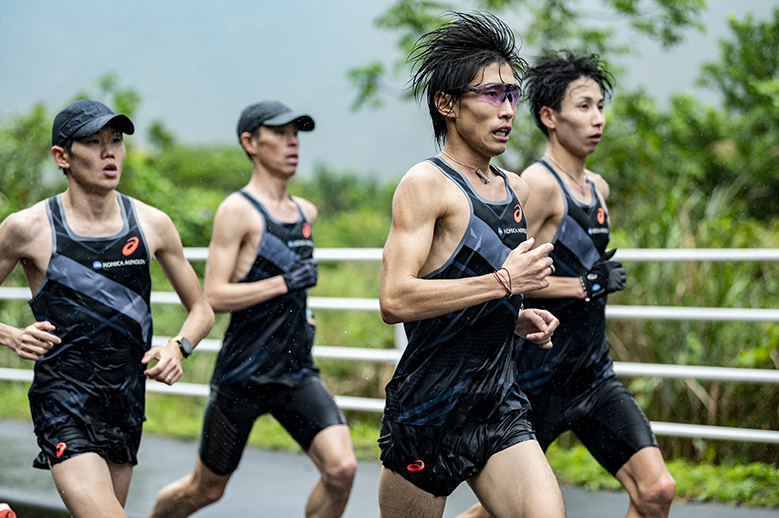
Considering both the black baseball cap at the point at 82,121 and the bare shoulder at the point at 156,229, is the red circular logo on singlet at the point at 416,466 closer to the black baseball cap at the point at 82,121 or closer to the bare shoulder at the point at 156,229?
the bare shoulder at the point at 156,229

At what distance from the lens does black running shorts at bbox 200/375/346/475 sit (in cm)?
420

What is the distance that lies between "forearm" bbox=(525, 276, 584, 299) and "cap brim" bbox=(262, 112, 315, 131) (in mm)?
1740

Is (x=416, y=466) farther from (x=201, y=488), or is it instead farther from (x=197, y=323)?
(x=201, y=488)

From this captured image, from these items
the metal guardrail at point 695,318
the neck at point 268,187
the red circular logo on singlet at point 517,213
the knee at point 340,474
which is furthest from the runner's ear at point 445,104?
the metal guardrail at point 695,318

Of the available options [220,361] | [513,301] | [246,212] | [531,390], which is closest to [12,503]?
[220,361]

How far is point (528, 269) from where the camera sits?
2.77 m

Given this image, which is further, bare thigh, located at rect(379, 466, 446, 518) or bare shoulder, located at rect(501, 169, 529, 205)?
bare shoulder, located at rect(501, 169, 529, 205)

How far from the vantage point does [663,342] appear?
6.16m

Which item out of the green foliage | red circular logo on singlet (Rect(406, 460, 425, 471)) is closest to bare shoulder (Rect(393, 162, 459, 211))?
red circular logo on singlet (Rect(406, 460, 425, 471))

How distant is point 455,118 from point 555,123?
1282 mm

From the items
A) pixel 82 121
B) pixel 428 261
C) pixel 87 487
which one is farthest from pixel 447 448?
pixel 82 121

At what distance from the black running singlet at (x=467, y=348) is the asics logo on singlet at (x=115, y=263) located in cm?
132

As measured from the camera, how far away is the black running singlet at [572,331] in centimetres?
381

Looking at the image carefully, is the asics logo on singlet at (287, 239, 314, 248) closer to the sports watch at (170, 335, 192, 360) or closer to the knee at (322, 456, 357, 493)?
the sports watch at (170, 335, 192, 360)
